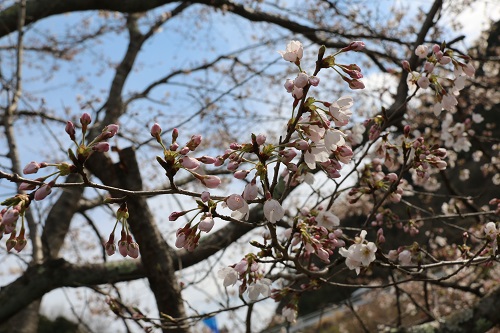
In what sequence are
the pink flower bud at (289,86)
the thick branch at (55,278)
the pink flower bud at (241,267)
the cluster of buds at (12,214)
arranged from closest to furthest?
1. the cluster of buds at (12,214)
2. the pink flower bud at (289,86)
3. the pink flower bud at (241,267)
4. the thick branch at (55,278)

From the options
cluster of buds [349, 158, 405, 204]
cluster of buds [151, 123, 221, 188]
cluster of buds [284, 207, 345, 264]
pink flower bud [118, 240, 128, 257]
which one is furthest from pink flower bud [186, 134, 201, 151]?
cluster of buds [349, 158, 405, 204]

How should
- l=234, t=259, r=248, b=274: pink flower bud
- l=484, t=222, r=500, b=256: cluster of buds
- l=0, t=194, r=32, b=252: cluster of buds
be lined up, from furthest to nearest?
l=484, t=222, r=500, b=256: cluster of buds, l=234, t=259, r=248, b=274: pink flower bud, l=0, t=194, r=32, b=252: cluster of buds

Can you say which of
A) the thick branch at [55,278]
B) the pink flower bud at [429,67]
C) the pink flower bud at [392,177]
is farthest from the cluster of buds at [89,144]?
the thick branch at [55,278]

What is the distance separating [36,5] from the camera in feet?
14.7

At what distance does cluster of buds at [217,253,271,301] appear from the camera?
1.47m

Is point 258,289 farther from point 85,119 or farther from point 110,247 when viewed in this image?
point 85,119

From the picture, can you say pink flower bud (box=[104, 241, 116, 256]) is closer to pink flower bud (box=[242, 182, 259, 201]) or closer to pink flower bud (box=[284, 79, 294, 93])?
pink flower bud (box=[242, 182, 259, 201])

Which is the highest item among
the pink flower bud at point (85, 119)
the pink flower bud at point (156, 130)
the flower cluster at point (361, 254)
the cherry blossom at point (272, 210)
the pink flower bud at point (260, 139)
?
the pink flower bud at point (85, 119)

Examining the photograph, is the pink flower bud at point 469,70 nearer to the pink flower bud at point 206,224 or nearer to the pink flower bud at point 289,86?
the pink flower bud at point 289,86

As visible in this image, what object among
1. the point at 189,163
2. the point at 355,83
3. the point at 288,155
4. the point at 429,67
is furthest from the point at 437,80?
the point at 189,163

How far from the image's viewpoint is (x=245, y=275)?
1503 millimetres

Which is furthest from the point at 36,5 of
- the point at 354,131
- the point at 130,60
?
the point at 354,131

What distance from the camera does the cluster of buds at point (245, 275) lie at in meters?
1.47

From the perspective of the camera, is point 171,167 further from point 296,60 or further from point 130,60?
point 130,60
